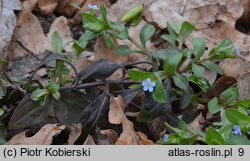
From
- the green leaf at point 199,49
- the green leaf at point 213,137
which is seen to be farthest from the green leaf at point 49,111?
the green leaf at point 213,137

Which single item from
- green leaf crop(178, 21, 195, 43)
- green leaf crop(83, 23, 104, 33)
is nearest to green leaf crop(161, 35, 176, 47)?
green leaf crop(178, 21, 195, 43)

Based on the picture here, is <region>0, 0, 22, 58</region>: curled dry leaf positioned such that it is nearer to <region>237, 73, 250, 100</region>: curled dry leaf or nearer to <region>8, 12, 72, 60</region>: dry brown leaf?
<region>8, 12, 72, 60</region>: dry brown leaf

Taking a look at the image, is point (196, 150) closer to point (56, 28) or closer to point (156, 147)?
point (156, 147)

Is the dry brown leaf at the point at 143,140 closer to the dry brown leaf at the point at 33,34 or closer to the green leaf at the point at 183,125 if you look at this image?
the green leaf at the point at 183,125

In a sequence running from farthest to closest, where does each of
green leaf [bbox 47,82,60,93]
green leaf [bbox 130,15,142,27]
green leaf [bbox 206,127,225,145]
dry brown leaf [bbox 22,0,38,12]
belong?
dry brown leaf [bbox 22,0,38,12]
green leaf [bbox 130,15,142,27]
green leaf [bbox 47,82,60,93]
green leaf [bbox 206,127,225,145]

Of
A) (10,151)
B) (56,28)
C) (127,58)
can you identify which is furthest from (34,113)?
(56,28)

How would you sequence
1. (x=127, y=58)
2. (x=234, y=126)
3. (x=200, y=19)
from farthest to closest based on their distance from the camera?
1. (x=200, y=19)
2. (x=127, y=58)
3. (x=234, y=126)
